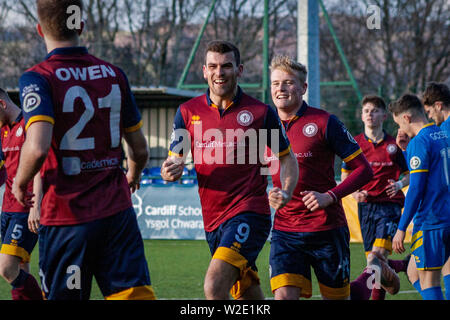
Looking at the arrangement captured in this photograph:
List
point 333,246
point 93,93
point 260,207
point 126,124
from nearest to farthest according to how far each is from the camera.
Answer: point 93,93 → point 126,124 → point 260,207 → point 333,246

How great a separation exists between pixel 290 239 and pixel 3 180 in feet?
12.0

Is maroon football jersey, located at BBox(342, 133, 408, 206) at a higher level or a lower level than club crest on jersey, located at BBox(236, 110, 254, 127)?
lower

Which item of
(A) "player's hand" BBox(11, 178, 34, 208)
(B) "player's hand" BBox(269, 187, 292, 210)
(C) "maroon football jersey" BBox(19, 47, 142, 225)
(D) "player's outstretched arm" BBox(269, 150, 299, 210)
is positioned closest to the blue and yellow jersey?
(D) "player's outstretched arm" BBox(269, 150, 299, 210)

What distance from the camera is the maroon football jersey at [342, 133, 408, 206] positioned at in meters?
8.72

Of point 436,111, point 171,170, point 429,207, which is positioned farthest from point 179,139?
point 436,111

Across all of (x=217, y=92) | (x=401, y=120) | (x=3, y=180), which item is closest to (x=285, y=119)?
(x=217, y=92)

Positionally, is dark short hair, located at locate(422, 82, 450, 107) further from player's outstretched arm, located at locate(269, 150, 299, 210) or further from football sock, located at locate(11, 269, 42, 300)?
football sock, located at locate(11, 269, 42, 300)

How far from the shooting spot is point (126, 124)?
4359 millimetres

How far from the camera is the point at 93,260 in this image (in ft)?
13.6

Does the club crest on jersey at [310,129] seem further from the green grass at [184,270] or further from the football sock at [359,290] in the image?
the green grass at [184,270]

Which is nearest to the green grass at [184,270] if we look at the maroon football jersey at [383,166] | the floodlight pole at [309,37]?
the maroon football jersey at [383,166]

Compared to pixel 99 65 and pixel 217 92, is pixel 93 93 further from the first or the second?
pixel 217 92
